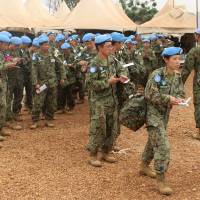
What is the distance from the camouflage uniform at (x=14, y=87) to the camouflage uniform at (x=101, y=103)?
331cm

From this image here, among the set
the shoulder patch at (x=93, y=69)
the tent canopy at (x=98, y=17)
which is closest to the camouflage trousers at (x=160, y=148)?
the shoulder patch at (x=93, y=69)

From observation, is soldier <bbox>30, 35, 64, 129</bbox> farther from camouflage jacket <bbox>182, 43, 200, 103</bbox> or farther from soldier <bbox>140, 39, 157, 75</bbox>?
soldier <bbox>140, 39, 157, 75</bbox>

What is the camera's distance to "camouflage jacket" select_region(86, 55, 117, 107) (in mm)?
7087

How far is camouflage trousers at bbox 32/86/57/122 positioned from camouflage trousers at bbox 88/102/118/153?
2.86 meters

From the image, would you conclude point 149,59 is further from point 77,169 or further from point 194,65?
→ point 77,169

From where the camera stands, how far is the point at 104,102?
727 centimetres

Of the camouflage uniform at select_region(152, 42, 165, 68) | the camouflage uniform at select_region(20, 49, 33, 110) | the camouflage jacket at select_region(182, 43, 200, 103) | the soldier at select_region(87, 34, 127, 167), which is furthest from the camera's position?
the camouflage uniform at select_region(152, 42, 165, 68)

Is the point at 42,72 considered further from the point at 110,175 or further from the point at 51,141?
the point at 110,175

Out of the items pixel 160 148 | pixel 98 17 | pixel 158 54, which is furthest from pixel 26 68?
pixel 98 17

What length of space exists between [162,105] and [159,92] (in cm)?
17

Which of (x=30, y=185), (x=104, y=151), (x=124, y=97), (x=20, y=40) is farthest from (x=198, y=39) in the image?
(x=30, y=185)

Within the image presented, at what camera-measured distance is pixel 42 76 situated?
32.9ft

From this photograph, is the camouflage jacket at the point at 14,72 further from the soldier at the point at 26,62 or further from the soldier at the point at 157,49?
the soldier at the point at 157,49

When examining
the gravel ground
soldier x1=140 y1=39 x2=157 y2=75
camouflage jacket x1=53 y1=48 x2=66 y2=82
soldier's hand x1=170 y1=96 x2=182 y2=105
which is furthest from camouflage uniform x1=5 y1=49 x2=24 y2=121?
soldier x1=140 y1=39 x2=157 y2=75
